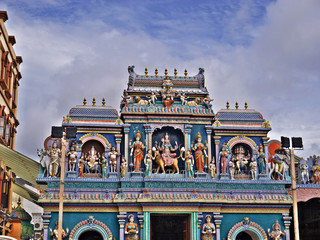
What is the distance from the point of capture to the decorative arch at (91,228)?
25641mm

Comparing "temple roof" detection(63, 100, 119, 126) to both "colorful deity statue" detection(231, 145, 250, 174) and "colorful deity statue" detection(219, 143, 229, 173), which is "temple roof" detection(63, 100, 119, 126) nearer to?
"colorful deity statue" detection(219, 143, 229, 173)

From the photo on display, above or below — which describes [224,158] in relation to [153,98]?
below

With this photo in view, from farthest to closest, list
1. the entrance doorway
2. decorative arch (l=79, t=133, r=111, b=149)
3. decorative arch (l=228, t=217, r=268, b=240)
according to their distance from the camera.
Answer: the entrance doorway → decorative arch (l=79, t=133, r=111, b=149) → decorative arch (l=228, t=217, r=268, b=240)

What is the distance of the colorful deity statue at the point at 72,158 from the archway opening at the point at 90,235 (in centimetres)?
389

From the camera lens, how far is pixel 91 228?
25844mm

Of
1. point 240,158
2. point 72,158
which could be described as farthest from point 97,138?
point 240,158

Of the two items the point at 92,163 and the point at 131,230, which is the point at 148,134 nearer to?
the point at 92,163

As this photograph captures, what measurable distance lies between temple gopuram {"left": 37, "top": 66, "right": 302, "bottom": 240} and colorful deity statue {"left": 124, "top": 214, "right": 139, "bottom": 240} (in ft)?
0.18

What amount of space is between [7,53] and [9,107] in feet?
12.3

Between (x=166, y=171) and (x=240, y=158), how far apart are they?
4.47 metres

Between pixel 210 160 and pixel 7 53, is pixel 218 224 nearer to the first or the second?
pixel 210 160

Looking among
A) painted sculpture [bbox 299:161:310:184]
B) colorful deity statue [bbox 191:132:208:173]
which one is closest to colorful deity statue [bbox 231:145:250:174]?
colorful deity statue [bbox 191:132:208:173]

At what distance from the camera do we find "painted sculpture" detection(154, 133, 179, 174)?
2709cm

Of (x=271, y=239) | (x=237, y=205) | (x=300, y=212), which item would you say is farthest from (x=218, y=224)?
(x=300, y=212)
